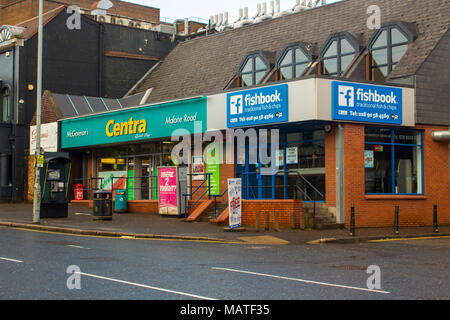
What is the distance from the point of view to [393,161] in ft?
81.2

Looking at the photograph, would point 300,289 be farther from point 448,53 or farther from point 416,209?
point 448,53

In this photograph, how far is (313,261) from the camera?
13984mm

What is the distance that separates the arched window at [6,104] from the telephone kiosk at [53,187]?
1461cm

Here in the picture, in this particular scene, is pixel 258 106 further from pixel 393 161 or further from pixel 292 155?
pixel 393 161

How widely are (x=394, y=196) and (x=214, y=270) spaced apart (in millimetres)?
13887

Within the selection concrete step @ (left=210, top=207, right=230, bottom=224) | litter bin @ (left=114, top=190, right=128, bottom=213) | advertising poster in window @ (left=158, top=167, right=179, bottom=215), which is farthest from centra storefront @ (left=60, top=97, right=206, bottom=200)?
concrete step @ (left=210, top=207, right=230, bottom=224)

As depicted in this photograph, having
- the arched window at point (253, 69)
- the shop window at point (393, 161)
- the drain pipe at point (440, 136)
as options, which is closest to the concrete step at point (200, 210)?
the shop window at point (393, 161)

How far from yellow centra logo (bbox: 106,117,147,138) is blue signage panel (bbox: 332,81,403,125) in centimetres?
1099

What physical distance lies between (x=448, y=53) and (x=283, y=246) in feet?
40.5

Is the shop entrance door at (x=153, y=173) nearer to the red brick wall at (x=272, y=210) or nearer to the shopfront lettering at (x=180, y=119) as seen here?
the shopfront lettering at (x=180, y=119)

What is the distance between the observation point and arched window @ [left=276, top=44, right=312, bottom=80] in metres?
28.9

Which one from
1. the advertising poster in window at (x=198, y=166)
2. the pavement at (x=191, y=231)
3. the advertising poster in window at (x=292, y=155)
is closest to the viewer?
the pavement at (x=191, y=231)

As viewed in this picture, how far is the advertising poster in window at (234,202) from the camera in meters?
20.7

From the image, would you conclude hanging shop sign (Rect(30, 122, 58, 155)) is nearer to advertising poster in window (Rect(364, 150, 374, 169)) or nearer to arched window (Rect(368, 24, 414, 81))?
arched window (Rect(368, 24, 414, 81))
